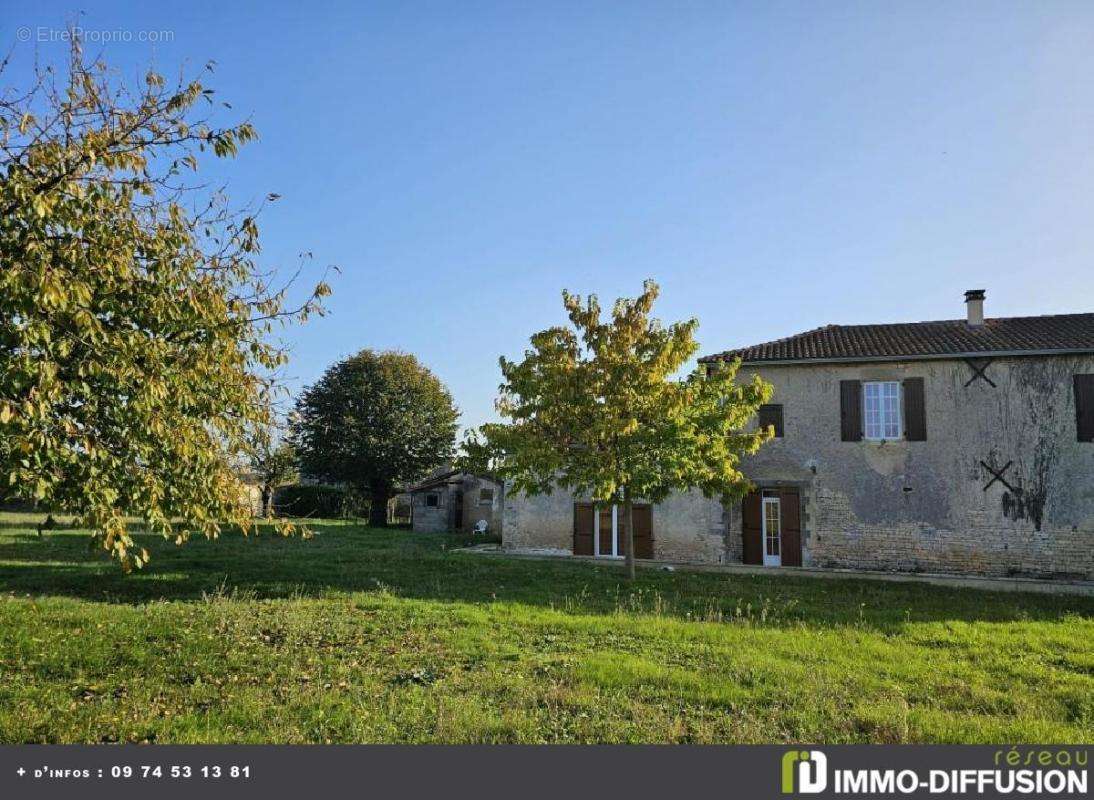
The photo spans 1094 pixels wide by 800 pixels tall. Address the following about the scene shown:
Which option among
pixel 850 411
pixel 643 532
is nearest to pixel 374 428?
pixel 643 532

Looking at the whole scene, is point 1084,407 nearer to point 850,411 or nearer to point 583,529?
point 850,411

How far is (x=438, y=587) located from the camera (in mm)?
13422

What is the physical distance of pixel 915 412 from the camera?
18.1 m

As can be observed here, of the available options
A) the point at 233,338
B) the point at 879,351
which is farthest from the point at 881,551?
the point at 233,338

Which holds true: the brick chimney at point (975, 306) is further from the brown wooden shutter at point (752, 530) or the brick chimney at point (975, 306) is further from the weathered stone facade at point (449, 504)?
the weathered stone facade at point (449, 504)

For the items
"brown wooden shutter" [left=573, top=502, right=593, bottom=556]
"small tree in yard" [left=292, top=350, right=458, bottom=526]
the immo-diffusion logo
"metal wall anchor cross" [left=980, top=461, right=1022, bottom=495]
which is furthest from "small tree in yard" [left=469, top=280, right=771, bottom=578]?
"small tree in yard" [left=292, top=350, right=458, bottom=526]

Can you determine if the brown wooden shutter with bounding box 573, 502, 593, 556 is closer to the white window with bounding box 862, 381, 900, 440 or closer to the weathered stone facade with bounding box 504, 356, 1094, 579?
the weathered stone facade with bounding box 504, 356, 1094, 579

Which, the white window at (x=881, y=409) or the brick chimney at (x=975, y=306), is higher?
the brick chimney at (x=975, y=306)

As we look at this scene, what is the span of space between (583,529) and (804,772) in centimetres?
1593

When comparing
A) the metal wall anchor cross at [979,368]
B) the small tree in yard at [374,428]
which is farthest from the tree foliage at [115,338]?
the small tree in yard at [374,428]

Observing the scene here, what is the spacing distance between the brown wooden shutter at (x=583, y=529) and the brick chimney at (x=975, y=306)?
12088 mm

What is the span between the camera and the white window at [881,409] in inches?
722

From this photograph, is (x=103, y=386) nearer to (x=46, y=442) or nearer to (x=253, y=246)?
(x=46, y=442)

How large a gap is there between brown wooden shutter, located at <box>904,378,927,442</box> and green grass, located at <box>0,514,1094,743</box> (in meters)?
4.84
